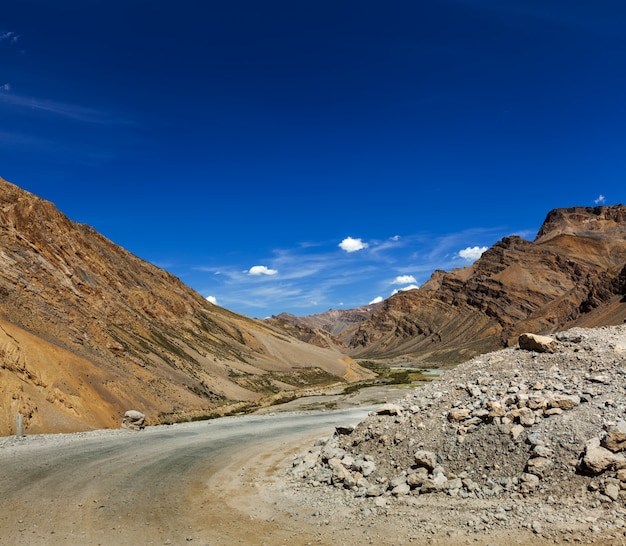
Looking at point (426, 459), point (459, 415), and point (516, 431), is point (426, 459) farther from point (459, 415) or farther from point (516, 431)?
point (516, 431)

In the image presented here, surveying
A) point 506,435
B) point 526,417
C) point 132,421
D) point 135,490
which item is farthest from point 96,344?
point 526,417

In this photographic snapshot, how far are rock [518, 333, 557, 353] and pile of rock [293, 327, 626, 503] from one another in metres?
0.08

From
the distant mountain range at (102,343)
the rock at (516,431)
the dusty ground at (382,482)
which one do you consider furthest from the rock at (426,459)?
the distant mountain range at (102,343)

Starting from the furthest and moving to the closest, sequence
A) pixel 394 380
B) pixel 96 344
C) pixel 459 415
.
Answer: pixel 394 380
pixel 96 344
pixel 459 415

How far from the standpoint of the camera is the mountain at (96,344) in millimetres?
31219

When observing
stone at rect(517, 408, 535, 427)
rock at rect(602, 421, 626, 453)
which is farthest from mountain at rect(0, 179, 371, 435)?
rock at rect(602, 421, 626, 453)

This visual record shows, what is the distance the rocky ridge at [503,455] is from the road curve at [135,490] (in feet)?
7.92

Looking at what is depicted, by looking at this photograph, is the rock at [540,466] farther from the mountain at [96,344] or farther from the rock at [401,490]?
the mountain at [96,344]

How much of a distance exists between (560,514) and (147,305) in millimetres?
77088

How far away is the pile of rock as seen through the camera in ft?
35.1

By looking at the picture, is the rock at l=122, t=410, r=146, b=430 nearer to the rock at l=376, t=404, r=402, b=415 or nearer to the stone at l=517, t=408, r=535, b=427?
the rock at l=376, t=404, r=402, b=415

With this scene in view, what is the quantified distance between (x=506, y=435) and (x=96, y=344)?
43.3m

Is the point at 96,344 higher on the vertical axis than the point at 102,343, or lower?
lower

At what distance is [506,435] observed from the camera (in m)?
12.2
